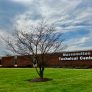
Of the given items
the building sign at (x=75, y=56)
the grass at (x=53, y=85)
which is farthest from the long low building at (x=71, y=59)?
the grass at (x=53, y=85)

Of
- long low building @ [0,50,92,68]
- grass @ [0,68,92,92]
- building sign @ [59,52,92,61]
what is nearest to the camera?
grass @ [0,68,92,92]

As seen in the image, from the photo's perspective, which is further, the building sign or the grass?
the building sign

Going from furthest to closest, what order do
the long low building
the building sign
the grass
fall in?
1. the building sign
2. the long low building
3. the grass

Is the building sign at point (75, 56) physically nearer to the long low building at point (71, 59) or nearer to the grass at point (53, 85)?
the long low building at point (71, 59)

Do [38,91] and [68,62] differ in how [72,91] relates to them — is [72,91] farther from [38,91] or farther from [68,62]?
[68,62]

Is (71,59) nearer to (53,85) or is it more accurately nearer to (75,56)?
(75,56)

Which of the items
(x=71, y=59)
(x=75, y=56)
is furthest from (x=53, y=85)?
(x=71, y=59)

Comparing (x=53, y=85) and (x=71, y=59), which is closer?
(x=53, y=85)

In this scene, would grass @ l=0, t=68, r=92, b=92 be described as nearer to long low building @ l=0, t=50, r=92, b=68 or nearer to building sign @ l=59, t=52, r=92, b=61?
long low building @ l=0, t=50, r=92, b=68

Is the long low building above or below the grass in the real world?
above

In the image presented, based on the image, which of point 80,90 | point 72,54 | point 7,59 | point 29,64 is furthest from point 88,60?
point 80,90

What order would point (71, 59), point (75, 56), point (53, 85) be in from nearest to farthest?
point (53, 85) < point (75, 56) < point (71, 59)

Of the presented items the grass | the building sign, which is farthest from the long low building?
the grass

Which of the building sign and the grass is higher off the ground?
the building sign
